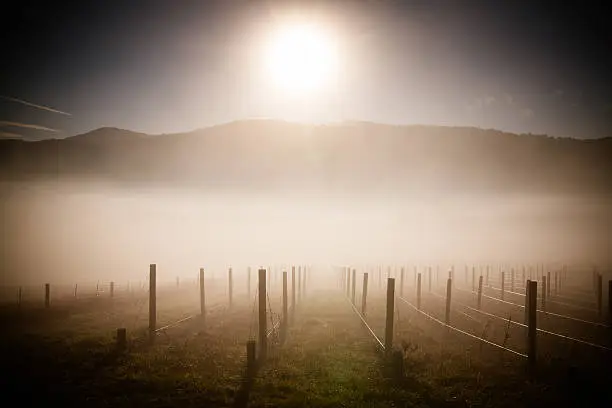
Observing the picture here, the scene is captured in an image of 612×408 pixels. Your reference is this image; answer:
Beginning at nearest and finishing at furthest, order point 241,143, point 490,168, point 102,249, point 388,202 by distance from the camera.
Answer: point 241,143
point 490,168
point 388,202
point 102,249

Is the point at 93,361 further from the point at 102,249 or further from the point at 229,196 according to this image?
the point at 102,249

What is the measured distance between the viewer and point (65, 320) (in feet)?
98.7

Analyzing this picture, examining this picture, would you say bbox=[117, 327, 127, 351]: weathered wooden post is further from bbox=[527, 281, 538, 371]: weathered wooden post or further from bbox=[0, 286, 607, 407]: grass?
bbox=[527, 281, 538, 371]: weathered wooden post

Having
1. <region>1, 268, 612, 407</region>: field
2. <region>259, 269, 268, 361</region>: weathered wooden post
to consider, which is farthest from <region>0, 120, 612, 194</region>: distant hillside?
<region>259, 269, 268, 361</region>: weathered wooden post

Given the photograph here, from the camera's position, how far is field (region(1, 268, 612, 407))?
503 inches

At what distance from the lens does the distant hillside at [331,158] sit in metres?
82.8

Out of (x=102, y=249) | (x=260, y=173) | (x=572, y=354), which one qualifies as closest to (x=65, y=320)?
(x=572, y=354)

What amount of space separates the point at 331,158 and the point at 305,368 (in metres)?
75.3

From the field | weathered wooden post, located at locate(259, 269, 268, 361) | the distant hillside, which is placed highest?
the distant hillside

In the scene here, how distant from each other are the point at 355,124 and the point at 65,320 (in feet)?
248

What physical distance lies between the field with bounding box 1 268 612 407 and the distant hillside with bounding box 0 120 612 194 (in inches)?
2427

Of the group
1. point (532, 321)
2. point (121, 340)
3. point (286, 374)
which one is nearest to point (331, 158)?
point (121, 340)

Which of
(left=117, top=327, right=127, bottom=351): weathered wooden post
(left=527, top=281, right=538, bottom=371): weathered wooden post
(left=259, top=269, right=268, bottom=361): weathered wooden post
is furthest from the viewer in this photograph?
(left=117, top=327, right=127, bottom=351): weathered wooden post

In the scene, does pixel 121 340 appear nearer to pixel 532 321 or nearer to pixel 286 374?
pixel 286 374
